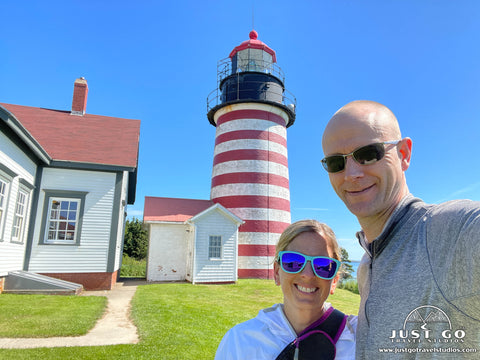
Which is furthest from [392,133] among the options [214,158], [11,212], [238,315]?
[214,158]

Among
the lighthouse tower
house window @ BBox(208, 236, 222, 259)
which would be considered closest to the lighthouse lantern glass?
the lighthouse tower

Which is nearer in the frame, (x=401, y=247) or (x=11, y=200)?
(x=401, y=247)

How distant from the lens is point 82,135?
13859 mm

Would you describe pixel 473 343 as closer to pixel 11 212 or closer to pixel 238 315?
pixel 238 315

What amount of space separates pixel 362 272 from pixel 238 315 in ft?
23.2

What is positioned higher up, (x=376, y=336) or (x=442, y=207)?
(x=442, y=207)

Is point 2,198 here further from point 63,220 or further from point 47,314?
point 47,314

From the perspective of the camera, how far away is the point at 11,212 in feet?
32.2

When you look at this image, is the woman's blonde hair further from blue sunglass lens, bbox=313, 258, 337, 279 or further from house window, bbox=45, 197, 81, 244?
house window, bbox=45, 197, 81, 244

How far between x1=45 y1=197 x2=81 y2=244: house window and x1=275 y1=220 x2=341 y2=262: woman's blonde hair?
11849 millimetres

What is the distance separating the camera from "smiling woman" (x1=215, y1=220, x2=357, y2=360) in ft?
5.36

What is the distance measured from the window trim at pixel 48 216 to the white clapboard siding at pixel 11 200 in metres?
0.64

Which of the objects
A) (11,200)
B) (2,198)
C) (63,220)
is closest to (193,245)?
(63,220)

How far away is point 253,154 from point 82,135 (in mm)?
8860
